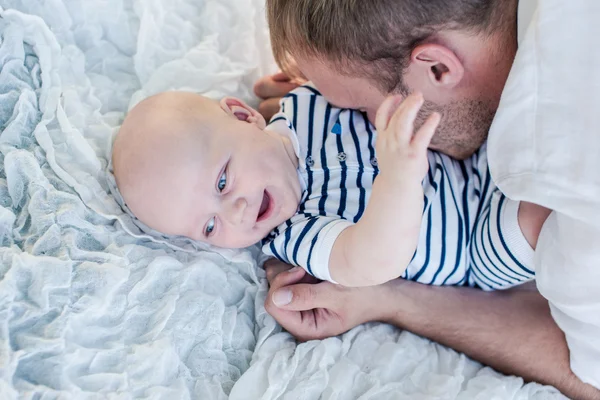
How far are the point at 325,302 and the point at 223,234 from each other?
250 millimetres

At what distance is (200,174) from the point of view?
121 cm

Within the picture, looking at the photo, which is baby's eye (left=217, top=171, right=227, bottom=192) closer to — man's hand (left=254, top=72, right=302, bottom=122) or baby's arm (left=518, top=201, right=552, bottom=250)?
man's hand (left=254, top=72, right=302, bottom=122)

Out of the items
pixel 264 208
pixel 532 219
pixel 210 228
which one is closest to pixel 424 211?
pixel 532 219

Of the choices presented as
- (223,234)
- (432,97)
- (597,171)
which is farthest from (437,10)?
(223,234)

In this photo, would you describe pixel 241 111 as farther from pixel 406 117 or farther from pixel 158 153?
pixel 406 117

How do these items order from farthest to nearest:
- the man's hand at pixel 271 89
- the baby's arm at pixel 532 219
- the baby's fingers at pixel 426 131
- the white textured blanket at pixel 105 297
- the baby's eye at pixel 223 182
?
the man's hand at pixel 271 89 < the baby's eye at pixel 223 182 < the baby's arm at pixel 532 219 < the white textured blanket at pixel 105 297 < the baby's fingers at pixel 426 131

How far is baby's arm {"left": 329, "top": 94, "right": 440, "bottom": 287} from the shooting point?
35.8 inches

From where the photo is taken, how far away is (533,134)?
3.23 feet

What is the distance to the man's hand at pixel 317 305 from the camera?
4.00 feet

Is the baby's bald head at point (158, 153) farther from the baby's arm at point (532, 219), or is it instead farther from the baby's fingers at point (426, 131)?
the baby's arm at point (532, 219)

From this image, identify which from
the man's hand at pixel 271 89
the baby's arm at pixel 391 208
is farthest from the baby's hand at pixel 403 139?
the man's hand at pixel 271 89

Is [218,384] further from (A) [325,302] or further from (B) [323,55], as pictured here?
(B) [323,55]

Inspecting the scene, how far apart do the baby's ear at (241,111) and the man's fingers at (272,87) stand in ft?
0.48

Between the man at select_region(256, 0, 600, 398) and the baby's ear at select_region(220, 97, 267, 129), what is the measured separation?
0.14 metres
